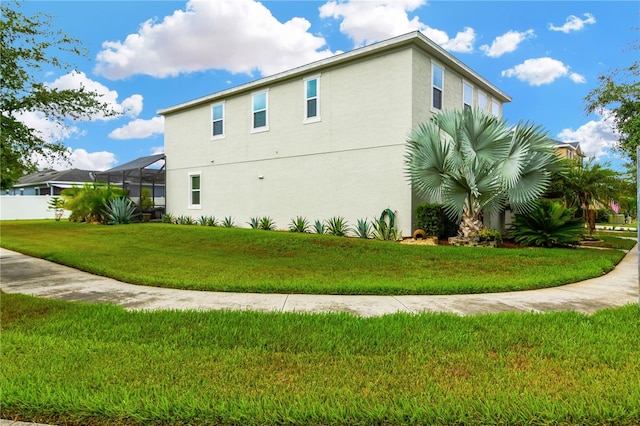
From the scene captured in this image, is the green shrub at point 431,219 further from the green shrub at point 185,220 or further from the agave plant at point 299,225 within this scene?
the green shrub at point 185,220

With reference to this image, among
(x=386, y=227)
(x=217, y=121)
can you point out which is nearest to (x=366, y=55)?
(x=386, y=227)

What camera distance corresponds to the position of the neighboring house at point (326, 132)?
12461mm

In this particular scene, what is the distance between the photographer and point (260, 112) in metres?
16.4

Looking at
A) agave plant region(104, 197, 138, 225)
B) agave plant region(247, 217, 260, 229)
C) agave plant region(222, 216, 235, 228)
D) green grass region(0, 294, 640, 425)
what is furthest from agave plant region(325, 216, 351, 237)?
agave plant region(104, 197, 138, 225)

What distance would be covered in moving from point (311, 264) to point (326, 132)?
7041mm

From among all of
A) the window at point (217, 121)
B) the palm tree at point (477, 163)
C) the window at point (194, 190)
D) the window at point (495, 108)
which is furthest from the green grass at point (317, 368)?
the window at point (495, 108)

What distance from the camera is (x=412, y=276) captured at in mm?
7238

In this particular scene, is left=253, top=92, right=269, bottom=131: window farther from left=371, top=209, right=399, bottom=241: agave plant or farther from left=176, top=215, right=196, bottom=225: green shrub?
left=371, top=209, right=399, bottom=241: agave plant

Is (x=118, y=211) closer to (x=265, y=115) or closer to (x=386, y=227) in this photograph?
(x=265, y=115)

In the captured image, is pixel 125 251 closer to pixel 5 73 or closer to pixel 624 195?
pixel 5 73

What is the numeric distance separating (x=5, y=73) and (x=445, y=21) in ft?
35.3

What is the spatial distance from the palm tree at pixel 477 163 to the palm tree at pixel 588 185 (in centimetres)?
422

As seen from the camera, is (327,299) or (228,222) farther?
(228,222)

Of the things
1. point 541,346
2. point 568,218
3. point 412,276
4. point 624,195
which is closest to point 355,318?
point 541,346
